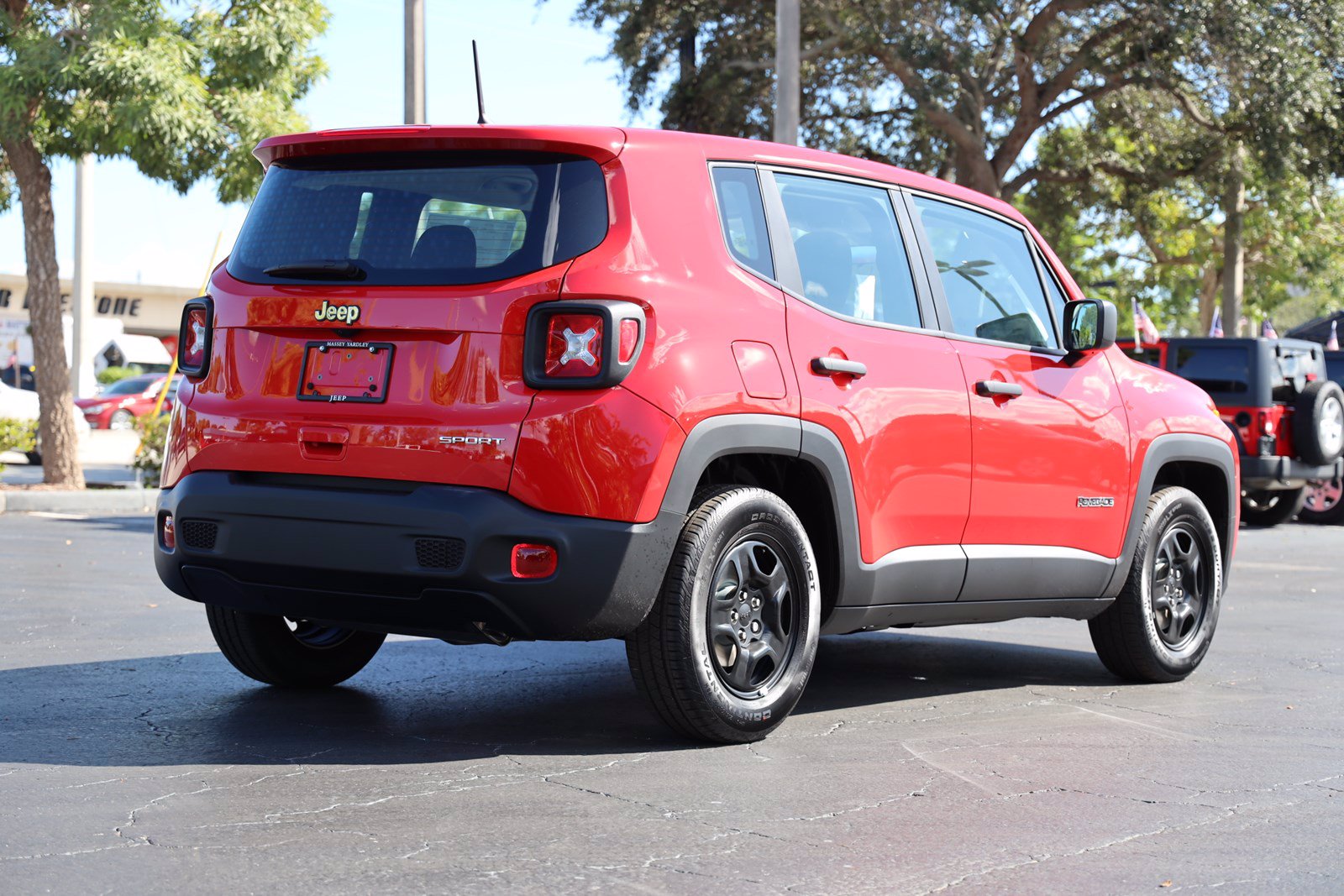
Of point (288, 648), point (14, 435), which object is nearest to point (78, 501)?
point (14, 435)

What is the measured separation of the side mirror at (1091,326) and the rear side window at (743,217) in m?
1.69

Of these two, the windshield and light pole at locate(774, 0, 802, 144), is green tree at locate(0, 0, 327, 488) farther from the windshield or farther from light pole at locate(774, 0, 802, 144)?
the windshield

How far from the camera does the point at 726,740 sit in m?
5.27

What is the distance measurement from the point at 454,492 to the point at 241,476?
802mm

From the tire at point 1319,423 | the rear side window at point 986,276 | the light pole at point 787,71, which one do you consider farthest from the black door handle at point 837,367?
the light pole at point 787,71

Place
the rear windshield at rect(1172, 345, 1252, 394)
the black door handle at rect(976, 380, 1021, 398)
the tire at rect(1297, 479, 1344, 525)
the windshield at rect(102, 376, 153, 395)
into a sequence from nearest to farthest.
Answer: the black door handle at rect(976, 380, 1021, 398) → the rear windshield at rect(1172, 345, 1252, 394) → the tire at rect(1297, 479, 1344, 525) → the windshield at rect(102, 376, 153, 395)

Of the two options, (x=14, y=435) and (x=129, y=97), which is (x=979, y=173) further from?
(x=14, y=435)

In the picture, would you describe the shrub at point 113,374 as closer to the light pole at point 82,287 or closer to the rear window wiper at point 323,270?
the light pole at point 82,287

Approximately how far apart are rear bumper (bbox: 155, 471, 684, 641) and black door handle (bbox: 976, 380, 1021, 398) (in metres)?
1.55

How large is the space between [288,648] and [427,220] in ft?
6.01

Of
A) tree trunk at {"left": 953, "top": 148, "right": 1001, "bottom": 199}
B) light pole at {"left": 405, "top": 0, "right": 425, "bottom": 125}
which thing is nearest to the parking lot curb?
light pole at {"left": 405, "top": 0, "right": 425, "bottom": 125}

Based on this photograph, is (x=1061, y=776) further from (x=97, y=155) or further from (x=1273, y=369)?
(x=97, y=155)

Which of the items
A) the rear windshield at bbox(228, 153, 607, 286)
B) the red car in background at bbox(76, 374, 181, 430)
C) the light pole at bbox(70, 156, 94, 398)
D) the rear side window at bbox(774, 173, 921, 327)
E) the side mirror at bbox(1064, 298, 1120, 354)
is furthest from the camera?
the red car in background at bbox(76, 374, 181, 430)

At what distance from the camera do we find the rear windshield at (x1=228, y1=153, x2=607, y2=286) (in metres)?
4.96
